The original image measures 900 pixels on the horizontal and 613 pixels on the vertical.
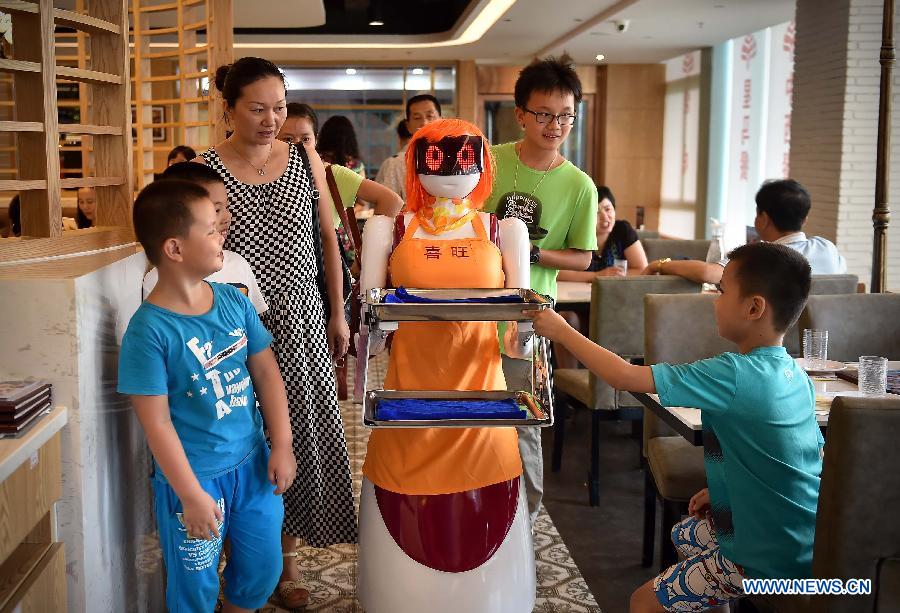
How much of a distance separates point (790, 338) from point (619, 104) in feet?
38.6

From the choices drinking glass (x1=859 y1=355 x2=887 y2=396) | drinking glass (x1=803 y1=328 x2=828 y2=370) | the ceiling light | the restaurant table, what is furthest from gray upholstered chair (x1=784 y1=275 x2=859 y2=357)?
the ceiling light

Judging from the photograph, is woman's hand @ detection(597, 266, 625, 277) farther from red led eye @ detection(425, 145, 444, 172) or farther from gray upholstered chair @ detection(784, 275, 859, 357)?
red led eye @ detection(425, 145, 444, 172)

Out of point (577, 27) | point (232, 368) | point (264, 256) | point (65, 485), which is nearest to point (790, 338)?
point (264, 256)

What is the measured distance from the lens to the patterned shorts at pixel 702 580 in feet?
6.27

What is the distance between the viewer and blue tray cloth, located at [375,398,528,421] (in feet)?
5.80

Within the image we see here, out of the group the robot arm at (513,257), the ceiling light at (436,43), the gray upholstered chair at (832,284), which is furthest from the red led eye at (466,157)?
the ceiling light at (436,43)

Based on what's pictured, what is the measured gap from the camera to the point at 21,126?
2.06 metres

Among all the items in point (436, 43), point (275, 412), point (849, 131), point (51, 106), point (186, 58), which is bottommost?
point (275, 412)

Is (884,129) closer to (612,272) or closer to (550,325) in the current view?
(612,272)

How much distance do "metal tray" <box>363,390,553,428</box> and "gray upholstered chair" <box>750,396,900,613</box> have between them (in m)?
0.53

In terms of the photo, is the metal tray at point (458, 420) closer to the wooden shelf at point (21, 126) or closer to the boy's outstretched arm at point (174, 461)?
the boy's outstretched arm at point (174, 461)

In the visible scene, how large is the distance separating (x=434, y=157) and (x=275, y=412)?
0.68 metres

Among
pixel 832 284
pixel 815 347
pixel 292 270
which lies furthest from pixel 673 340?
pixel 292 270

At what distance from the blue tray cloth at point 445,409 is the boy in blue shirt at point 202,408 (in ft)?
1.01
